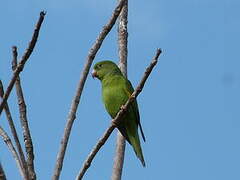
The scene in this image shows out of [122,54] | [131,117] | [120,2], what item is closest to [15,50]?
[120,2]

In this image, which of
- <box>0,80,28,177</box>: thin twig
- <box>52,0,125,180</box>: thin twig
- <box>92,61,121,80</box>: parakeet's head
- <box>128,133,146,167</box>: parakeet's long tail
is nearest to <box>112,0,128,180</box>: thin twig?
<box>128,133,146,167</box>: parakeet's long tail

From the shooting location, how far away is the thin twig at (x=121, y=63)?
160 inches

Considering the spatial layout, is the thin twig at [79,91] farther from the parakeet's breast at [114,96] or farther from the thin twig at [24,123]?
the parakeet's breast at [114,96]

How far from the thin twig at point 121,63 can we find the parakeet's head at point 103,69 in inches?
57.6

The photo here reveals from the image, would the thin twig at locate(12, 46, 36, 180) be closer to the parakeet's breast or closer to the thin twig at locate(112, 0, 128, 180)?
the thin twig at locate(112, 0, 128, 180)

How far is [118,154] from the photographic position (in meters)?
4.34

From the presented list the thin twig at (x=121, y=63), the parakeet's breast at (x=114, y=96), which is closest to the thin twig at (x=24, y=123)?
the thin twig at (x=121, y=63)

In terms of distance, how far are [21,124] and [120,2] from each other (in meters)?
1.02

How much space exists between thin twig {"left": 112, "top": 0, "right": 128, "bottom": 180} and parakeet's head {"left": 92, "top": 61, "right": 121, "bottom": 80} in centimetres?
146

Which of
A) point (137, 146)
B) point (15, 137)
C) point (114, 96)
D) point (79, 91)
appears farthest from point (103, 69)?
point (15, 137)

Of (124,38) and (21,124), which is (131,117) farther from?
(21,124)

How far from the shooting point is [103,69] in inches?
278

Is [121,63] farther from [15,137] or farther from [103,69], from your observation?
[15,137]

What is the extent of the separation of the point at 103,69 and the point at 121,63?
197cm
